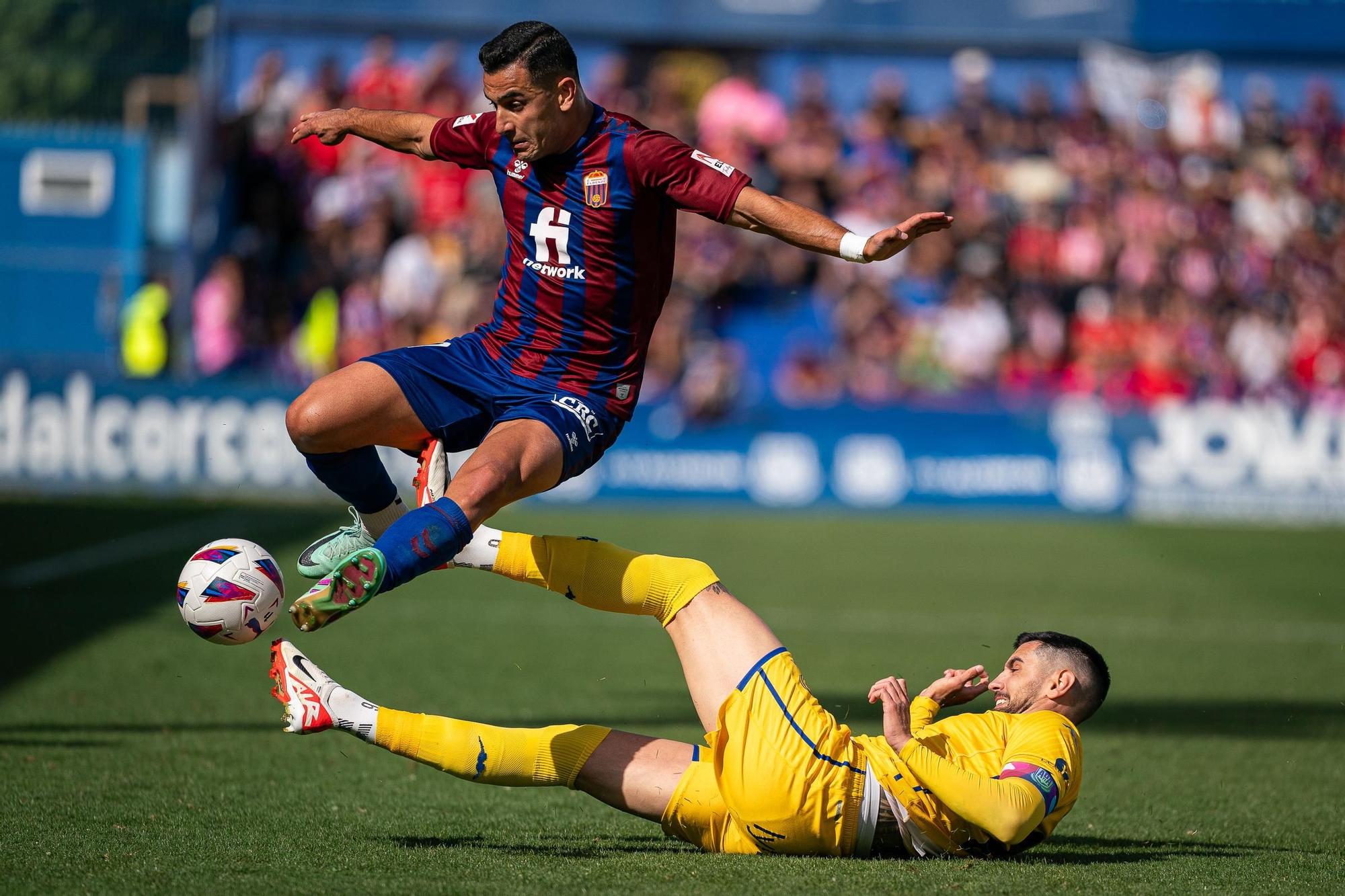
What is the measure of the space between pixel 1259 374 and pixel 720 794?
16268mm

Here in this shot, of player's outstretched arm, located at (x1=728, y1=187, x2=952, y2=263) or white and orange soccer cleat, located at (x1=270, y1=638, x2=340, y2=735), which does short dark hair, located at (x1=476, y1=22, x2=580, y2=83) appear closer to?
player's outstretched arm, located at (x1=728, y1=187, x2=952, y2=263)

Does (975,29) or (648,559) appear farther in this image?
(975,29)

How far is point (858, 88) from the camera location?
21.4m

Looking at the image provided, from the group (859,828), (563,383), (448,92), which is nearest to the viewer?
(859,828)

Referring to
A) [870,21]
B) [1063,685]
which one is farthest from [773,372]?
[1063,685]

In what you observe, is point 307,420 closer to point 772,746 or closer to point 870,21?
point 772,746

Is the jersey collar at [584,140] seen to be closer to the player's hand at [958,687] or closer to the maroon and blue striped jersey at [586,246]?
the maroon and blue striped jersey at [586,246]

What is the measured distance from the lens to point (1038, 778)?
4488 mm

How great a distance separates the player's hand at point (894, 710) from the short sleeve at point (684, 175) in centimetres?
172

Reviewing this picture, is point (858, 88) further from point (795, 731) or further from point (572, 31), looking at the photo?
point (795, 731)

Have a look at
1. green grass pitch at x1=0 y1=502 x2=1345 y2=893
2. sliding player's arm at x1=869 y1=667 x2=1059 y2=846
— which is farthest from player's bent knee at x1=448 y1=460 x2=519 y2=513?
sliding player's arm at x1=869 y1=667 x2=1059 y2=846

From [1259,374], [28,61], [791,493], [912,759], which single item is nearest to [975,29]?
[1259,374]

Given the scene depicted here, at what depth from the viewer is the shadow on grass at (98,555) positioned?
9.41 m

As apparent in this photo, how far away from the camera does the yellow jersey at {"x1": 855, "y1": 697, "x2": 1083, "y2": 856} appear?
14.6ft
